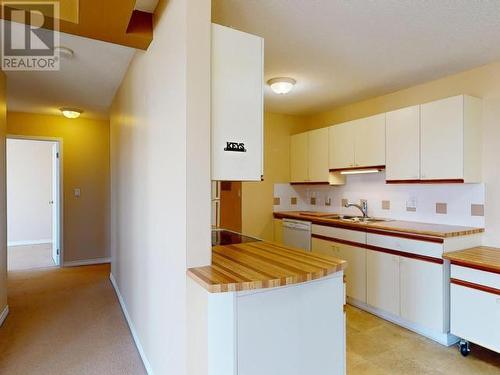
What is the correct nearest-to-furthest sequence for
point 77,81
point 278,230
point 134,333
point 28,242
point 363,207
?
point 134,333 → point 77,81 → point 363,207 → point 278,230 → point 28,242

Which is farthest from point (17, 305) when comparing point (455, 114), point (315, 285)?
point (455, 114)

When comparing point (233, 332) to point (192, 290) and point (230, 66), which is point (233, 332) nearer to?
point (192, 290)

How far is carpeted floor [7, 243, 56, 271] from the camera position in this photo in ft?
16.2

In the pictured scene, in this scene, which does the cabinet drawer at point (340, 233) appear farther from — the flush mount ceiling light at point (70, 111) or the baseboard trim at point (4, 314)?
the flush mount ceiling light at point (70, 111)

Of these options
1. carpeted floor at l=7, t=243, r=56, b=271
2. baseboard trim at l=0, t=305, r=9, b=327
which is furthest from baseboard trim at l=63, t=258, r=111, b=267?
baseboard trim at l=0, t=305, r=9, b=327

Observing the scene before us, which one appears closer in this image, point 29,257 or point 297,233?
→ point 297,233

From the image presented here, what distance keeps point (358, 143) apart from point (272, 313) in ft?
8.98

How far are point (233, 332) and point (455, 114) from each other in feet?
8.80

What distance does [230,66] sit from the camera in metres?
1.59

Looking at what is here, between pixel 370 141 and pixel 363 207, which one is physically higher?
pixel 370 141

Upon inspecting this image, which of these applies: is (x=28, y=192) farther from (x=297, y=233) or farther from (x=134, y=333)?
(x=297, y=233)

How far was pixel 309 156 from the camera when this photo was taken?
429 centimetres

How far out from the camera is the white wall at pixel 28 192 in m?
6.42

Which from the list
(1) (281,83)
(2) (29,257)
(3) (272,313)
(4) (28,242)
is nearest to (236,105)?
(3) (272,313)
